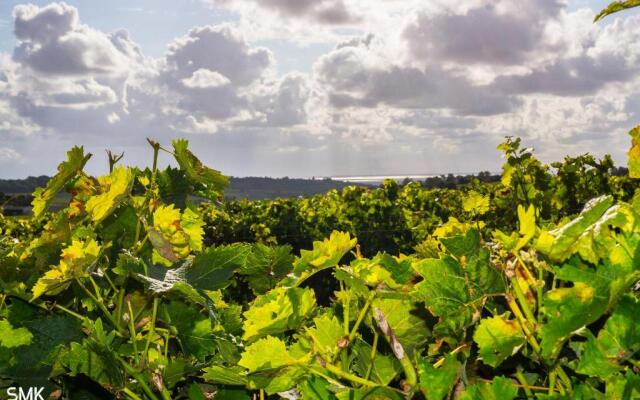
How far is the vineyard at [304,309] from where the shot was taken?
119cm

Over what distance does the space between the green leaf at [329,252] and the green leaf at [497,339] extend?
0.44 m

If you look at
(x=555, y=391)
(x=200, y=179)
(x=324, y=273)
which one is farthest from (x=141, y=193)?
(x=324, y=273)

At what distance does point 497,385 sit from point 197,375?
2.95ft

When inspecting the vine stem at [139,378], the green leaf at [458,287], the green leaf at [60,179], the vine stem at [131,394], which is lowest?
the vine stem at [131,394]

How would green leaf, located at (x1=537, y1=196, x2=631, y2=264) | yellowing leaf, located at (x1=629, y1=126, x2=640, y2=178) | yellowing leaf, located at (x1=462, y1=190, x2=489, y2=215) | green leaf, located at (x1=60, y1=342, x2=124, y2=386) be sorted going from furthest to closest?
1. yellowing leaf, located at (x1=462, y1=190, x2=489, y2=215)
2. yellowing leaf, located at (x1=629, y1=126, x2=640, y2=178)
3. green leaf, located at (x1=60, y1=342, x2=124, y2=386)
4. green leaf, located at (x1=537, y1=196, x2=631, y2=264)

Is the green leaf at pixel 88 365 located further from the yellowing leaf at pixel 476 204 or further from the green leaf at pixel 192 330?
the yellowing leaf at pixel 476 204

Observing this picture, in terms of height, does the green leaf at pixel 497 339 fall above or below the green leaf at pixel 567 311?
below

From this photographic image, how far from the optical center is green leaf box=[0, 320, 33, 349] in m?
1.73

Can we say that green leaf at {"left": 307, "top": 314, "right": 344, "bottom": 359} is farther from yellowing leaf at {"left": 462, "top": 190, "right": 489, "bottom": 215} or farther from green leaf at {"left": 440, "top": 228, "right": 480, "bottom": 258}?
yellowing leaf at {"left": 462, "top": 190, "right": 489, "bottom": 215}

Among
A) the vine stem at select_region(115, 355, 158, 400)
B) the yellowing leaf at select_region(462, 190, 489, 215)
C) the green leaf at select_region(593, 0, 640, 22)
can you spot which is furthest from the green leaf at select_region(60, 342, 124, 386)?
the green leaf at select_region(593, 0, 640, 22)

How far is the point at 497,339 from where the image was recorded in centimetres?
119

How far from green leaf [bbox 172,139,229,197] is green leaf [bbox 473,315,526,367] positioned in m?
1.19

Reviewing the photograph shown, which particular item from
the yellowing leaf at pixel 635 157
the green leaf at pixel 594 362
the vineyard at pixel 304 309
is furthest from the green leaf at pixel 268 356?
the yellowing leaf at pixel 635 157

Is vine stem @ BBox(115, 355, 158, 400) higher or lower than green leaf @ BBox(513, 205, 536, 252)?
lower
